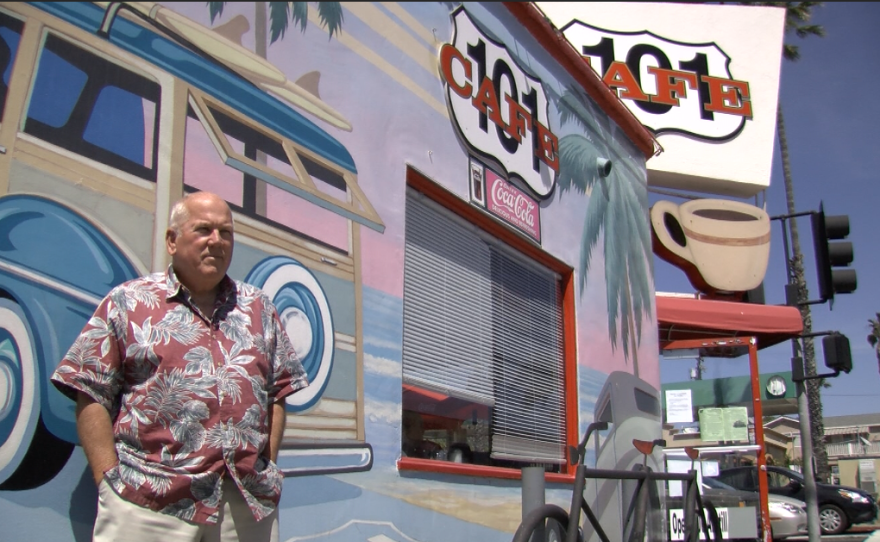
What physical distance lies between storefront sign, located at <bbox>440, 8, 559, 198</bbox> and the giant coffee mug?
4.17 meters

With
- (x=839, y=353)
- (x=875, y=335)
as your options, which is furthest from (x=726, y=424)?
(x=875, y=335)

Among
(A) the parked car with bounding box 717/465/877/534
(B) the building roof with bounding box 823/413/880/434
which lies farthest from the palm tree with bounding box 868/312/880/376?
(A) the parked car with bounding box 717/465/877/534

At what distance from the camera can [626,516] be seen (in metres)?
4.87

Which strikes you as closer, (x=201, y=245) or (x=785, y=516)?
(x=201, y=245)

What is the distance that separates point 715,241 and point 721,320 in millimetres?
1229

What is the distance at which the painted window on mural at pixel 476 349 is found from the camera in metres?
4.82

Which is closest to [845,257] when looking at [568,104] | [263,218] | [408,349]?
[568,104]

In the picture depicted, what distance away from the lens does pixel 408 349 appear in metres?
4.68

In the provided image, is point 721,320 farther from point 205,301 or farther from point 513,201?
point 205,301

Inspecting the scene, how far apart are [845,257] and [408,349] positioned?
21.0 feet

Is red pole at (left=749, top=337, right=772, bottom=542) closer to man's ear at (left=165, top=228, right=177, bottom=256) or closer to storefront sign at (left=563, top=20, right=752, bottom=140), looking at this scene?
storefront sign at (left=563, top=20, right=752, bottom=140)

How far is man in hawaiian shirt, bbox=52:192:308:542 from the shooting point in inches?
91.0

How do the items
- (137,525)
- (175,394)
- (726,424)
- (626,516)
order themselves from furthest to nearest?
1. (726,424)
2. (626,516)
3. (175,394)
4. (137,525)

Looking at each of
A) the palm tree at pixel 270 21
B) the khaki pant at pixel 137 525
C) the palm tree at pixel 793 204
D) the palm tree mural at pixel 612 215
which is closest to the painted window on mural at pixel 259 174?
the palm tree at pixel 270 21
